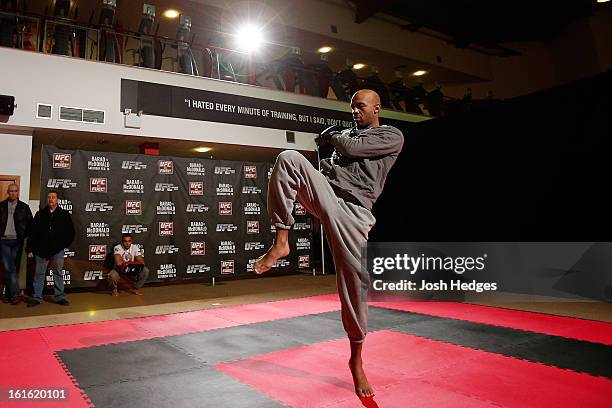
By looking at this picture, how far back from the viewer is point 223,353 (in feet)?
10.9

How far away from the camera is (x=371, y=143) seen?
2305 mm

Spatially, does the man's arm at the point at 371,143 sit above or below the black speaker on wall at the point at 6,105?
below

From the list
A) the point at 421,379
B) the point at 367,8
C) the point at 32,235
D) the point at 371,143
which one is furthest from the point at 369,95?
the point at 367,8

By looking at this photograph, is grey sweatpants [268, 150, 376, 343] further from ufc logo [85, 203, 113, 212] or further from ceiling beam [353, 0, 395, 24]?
ceiling beam [353, 0, 395, 24]

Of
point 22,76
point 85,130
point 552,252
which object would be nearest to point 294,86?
point 85,130

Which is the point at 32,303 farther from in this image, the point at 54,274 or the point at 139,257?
the point at 139,257

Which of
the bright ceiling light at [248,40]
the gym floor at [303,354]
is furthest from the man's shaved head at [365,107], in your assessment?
the bright ceiling light at [248,40]

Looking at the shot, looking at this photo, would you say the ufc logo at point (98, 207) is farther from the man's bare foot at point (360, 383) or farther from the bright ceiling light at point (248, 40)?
the man's bare foot at point (360, 383)

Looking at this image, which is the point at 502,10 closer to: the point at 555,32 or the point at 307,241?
the point at 555,32

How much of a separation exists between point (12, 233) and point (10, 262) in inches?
16.4

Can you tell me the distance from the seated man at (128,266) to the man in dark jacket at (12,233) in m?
1.29

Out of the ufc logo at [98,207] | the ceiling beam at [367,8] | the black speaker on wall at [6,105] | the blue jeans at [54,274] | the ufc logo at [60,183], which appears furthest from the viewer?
the ceiling beam at [367,8]

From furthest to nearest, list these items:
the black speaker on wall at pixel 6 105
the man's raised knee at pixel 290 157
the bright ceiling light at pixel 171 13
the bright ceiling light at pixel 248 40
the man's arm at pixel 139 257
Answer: the bright ceiling light at pixel 171 13 < the bright ceiling light at pixel 248 40 < the man's arm at pixel 139 257 < the black speaker on wall at pixel 6 105 < the man's raised knee at pixel 290 157

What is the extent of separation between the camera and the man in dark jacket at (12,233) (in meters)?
5.67
